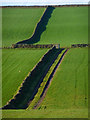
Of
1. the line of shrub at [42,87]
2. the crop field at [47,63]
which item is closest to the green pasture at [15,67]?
the crop field at [47,63]

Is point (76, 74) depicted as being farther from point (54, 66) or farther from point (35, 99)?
point (35, 99)

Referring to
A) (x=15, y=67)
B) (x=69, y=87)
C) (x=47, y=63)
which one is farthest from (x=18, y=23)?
(x=69, y=87)

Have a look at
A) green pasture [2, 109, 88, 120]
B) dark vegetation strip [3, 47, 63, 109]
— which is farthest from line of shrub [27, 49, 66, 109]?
green pasture [2, 109, 88, 120]

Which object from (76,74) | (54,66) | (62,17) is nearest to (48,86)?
(76,74)

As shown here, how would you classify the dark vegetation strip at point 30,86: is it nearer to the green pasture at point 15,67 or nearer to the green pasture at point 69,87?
the green pasture at point 15,67

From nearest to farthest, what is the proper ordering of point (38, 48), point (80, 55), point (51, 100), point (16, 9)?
point (51, 100) → point (80, 55) → point (38, 48) → point (16, 9)

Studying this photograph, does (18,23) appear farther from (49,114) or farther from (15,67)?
(49,114)

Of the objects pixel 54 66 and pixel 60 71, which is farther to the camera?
pixel 54 66

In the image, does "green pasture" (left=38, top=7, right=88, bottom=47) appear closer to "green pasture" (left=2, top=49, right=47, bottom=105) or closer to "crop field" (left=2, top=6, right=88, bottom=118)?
"crop field" (left=2, top=6, right=88, bottom=118)
